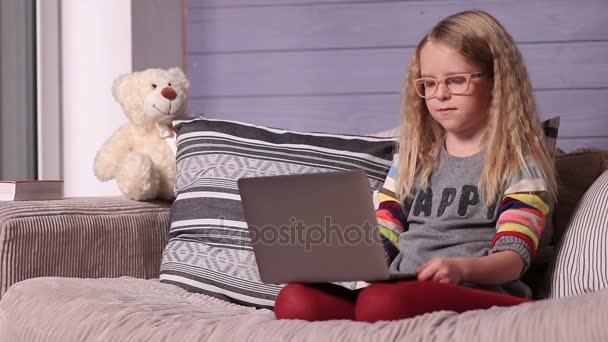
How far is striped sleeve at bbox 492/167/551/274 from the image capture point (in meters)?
1.24

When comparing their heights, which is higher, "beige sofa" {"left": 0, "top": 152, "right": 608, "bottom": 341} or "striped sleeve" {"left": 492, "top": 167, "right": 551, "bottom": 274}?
"striped sleeve" {"left": 492, "top": 167, "right": 551, "bottom": 274}

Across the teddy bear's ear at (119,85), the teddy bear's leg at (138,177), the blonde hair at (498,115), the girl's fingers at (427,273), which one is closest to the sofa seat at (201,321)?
the girl's fingers at (427,273)

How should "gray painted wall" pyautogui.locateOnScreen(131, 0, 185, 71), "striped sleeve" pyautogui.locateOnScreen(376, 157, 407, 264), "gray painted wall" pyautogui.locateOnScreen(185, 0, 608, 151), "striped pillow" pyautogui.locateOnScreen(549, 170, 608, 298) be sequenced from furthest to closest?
1. "gray painted wall" pyautogui.locateOnScreen(131, 0, 185, 71)
2. "gray painted wall" pyautogui.locateOnScreen(185, 0, 608, 151)
3. "striped sleeve" pyautogui.locateOnScreen(376, 157, 407, 264)
4. "striped pillow" pyautogui.locateOnScreen(549, 170, 608, 298)

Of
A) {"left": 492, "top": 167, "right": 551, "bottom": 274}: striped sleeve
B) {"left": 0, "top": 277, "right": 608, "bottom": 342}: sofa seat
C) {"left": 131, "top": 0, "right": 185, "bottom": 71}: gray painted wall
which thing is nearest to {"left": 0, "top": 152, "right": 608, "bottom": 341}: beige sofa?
{"left": 0, "top": 277, "right": 608, "bottom": 342}: sofa seat

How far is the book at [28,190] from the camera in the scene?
169 centimetres

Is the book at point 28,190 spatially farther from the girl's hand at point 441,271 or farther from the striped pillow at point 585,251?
the striped pillow at point 585,251

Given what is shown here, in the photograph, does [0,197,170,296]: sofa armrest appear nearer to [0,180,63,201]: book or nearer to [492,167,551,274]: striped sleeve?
[0,180,63,201]: book

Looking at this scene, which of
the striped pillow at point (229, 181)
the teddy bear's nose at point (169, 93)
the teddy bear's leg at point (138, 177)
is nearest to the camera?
the striped pillow at point (229, 181)

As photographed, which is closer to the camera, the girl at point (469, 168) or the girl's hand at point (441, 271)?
the girl's hand at point (441, 271)

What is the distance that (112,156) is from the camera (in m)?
1.87

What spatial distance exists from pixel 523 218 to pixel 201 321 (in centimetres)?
51

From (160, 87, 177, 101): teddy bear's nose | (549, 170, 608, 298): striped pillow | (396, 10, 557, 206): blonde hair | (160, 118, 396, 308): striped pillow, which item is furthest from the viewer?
(160, 87, 177, 101): teddy bear's nose

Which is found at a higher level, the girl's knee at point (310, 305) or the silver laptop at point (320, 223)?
the silver laptop at point (320, 223)

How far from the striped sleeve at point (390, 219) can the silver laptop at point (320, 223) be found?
0.35 metres
